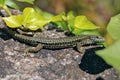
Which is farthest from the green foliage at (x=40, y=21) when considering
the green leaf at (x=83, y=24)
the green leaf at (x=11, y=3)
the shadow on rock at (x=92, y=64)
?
the green leaf at (x=11, y=3)

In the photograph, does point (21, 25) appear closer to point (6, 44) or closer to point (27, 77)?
point (6, 44)

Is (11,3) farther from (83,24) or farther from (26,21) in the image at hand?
(83,24)

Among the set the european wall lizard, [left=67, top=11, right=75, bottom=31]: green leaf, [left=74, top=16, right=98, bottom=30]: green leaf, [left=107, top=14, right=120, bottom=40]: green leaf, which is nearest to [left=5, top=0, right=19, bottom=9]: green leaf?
the european wall lizard

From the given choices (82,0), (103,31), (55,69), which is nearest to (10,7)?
(55,69)

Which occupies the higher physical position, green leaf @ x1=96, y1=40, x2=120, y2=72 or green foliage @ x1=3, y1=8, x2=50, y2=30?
green leaf @ x1=96, y1=40, x2=120, y2=72

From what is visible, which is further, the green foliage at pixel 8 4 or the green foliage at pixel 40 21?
the green foliage at pixel 8 4

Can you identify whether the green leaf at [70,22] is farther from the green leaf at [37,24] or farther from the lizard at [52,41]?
the green leaf at [37,24]

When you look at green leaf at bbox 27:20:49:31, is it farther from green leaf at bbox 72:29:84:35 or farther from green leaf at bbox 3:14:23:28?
green leaf at bbox 72:29:84:35
